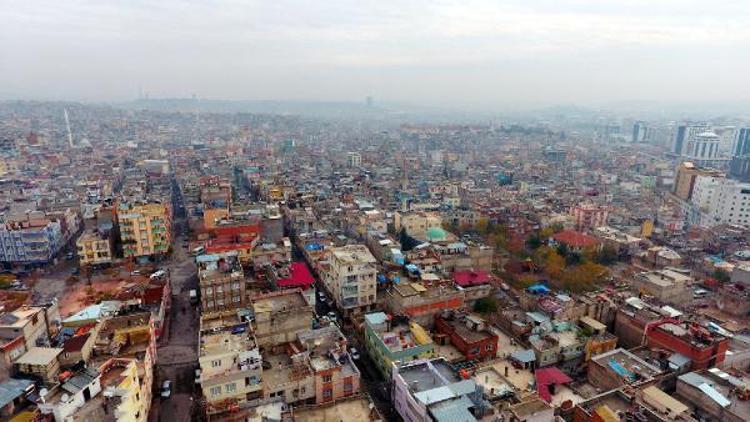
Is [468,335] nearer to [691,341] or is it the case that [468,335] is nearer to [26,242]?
[691,341]

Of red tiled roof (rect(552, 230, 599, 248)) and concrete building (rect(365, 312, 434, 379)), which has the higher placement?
concrete building (rect(365, 312, 434, 379))

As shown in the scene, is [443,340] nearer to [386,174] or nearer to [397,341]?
[397,341]

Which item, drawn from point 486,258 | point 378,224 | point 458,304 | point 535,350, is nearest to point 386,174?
point 378,224

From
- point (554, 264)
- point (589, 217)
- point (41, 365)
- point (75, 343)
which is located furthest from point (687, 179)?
point (41, 365)

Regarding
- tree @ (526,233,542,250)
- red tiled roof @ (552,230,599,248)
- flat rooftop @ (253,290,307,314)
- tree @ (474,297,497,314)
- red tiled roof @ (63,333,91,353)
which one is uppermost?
flat rooftop @ (253,290,307,314)

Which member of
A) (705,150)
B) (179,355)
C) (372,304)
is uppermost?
(705,150)

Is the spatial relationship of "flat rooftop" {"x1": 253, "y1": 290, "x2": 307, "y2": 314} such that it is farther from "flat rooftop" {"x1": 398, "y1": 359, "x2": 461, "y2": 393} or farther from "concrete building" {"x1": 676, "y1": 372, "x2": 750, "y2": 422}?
"concrete building" {"x1": 676, "y1": 372, "x2": 750, "y2": 422}

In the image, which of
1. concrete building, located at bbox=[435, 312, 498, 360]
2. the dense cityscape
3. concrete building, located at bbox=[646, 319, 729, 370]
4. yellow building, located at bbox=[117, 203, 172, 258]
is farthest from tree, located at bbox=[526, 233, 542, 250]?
yellow building, located at bbox=[117, 203, 172, 258]

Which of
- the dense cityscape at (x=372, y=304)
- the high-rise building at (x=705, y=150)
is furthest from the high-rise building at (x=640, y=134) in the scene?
the dense cityscape at (x=372, y=304)
